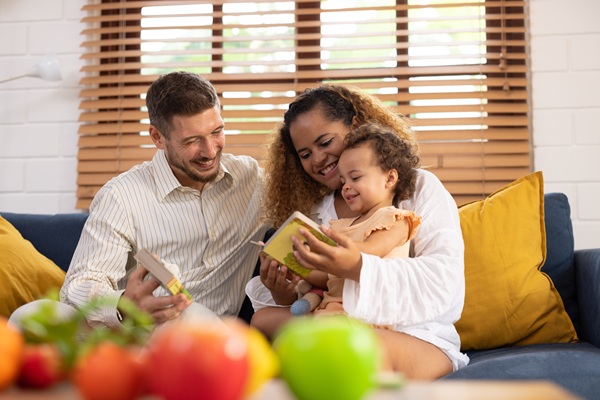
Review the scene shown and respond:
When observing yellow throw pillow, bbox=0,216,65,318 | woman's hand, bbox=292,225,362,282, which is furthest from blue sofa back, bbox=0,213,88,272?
woman's hand, bbox=292,225,362,282

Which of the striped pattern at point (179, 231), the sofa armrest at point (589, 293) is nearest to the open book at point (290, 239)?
the striped pattern at point (179, 231)

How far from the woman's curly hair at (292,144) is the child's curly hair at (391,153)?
0.44 ft

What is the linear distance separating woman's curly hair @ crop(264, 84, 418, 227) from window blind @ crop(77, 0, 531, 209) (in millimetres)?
830

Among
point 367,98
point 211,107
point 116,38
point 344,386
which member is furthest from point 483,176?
point 344,386

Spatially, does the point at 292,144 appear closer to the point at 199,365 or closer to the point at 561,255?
the point at 561,255

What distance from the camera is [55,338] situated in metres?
0.72

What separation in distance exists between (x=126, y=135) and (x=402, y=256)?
1823 millimetres

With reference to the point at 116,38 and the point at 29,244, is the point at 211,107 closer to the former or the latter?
the point at 29,244

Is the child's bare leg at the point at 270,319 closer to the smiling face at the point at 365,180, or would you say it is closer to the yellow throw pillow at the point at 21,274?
the smiling face at the point at 365,180

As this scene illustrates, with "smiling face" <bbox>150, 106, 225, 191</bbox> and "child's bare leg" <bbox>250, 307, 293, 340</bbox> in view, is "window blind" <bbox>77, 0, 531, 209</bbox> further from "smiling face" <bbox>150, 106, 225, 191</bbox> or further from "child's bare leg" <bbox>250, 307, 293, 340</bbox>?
"child's bare leg" <bbox>250, 307, 293, 340</bbox>

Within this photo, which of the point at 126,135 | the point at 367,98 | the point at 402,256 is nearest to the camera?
the point at 402,256

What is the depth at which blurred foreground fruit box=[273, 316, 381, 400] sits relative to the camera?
63cm

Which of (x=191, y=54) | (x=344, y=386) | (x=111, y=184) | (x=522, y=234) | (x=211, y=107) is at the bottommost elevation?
(x=344, y=386)

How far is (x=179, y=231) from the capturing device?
214 centimetres
